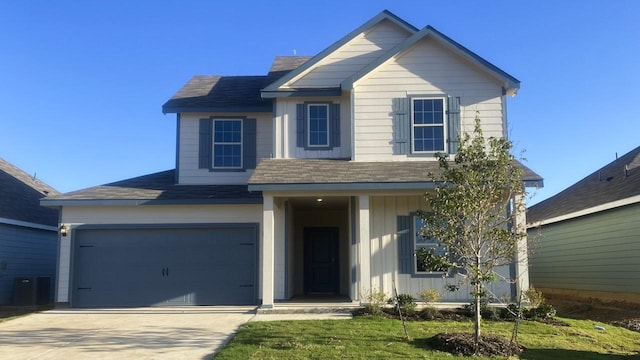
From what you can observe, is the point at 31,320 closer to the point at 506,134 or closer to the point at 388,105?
the point at 388,105

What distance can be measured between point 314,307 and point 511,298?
4757 millimetres

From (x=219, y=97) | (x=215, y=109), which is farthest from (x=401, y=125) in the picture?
(x=219, y=97)

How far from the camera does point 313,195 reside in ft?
44.7

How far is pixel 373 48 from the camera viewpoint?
15.6 m

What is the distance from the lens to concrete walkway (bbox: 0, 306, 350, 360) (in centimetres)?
899

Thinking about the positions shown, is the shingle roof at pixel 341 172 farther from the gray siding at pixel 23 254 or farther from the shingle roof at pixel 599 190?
the gray siding at pixel 23 254

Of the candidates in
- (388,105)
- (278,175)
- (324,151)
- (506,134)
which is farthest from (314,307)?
(506,134)

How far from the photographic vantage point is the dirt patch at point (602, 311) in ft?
42.3

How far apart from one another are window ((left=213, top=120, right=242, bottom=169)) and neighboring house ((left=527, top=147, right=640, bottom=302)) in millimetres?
8128

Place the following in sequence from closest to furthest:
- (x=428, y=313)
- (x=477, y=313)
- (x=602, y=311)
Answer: (x=477, y=313) → (x=428, y=313) → (x=602, y=311)

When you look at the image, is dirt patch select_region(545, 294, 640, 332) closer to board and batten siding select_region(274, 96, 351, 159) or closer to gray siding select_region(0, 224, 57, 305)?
board and batten siding select_region(274, 96, 351, 159)

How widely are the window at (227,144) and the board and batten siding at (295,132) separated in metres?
1.76

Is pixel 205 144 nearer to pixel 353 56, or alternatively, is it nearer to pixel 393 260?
pixel 353 56

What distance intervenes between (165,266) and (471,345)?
8.87 m
